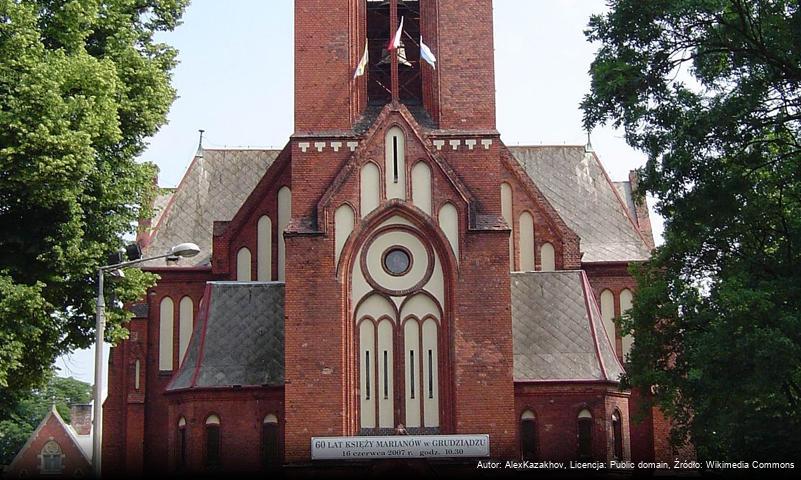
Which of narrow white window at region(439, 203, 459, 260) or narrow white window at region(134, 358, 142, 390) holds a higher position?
narrow white window at region(439, 203, 459, 260)

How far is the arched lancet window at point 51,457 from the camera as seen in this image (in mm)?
71750

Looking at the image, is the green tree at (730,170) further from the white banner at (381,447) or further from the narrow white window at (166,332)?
the narrow white window at (166,332)

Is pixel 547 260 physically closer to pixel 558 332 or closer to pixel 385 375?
pixel 558 332

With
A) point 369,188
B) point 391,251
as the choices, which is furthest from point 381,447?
point 369,188

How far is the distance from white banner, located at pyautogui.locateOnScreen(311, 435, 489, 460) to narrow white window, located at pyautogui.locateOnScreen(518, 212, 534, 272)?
9.56m

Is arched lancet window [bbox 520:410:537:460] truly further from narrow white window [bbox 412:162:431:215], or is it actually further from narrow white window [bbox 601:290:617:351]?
narrow white window [bbox 601:290:617:351]

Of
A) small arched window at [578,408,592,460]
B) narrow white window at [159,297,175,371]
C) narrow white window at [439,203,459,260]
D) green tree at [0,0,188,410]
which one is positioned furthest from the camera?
narrow white window at [159,297,175,371]

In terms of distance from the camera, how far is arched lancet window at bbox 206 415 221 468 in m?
37.1

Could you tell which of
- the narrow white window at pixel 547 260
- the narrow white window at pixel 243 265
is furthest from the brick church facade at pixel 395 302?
the narrow white window at pixel 547 260

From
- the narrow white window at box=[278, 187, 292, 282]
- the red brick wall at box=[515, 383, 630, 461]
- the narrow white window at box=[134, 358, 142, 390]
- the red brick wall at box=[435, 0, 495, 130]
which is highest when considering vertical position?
the red brick wall at box=[435, 0, 495, 130]

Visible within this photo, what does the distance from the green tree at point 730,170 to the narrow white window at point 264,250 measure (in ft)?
51.7

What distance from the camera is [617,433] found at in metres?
37.8

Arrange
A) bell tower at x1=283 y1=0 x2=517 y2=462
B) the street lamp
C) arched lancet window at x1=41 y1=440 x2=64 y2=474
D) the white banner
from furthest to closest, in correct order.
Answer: arched lancet window at x1=41 y1=440 x2=64 y2=474 < bell tower at x1=283 y1=0 x2=517 y2=462 < the white banner < the street lamp

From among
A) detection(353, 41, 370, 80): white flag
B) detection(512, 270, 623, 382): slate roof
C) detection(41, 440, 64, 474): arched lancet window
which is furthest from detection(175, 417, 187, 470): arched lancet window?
detection(41, 440, 64, 474): arched lancet window
